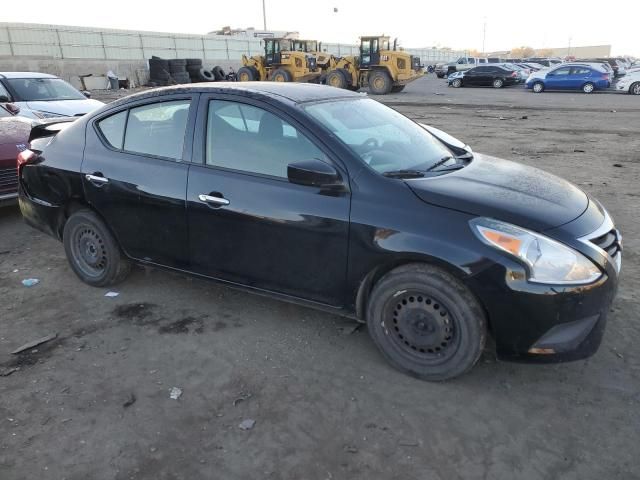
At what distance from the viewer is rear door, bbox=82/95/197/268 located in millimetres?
3705

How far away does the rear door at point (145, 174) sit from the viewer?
3.71m

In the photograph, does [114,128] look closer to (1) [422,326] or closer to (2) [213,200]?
(2) [213,200]

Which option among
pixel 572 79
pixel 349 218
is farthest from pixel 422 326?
pixel 572 79

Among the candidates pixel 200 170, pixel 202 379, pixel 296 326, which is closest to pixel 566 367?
pixel 296 326

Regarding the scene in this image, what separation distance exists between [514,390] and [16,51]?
38.9m

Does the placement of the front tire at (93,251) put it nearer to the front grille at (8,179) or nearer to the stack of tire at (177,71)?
the front grille at (8,179)

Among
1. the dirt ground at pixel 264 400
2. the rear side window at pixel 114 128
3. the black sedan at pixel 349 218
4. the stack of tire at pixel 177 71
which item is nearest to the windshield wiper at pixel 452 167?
the black sedan at pixel 349 218

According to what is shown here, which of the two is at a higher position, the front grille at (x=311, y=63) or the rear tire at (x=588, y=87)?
the front grille at (x=311, y=63)

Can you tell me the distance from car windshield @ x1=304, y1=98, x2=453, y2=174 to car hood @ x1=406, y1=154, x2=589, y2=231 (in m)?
0.27

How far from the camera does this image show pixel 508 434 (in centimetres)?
268

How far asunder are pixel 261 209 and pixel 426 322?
1242 millimetres

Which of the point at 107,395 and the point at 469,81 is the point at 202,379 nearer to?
the point at 107,395

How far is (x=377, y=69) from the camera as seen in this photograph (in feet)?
87.5

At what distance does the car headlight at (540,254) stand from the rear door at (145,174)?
82.1 inches
